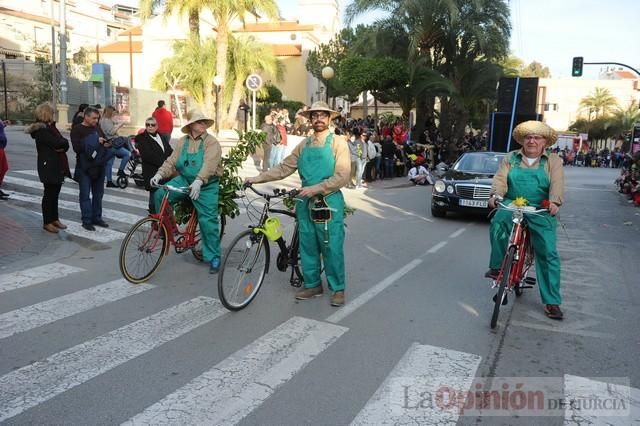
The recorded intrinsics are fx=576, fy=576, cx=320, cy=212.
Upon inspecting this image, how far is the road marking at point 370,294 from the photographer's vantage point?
539 centimetres

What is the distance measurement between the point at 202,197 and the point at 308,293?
167 cm

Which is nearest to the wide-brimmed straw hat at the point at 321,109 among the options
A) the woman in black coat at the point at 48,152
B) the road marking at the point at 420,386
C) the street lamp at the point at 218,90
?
the road marking at the point at 420,386

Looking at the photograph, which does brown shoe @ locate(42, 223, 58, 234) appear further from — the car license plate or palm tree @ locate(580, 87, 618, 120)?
palm tree @ locate(580, 87, 618, 120)

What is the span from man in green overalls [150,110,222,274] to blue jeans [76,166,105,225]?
2679 mm

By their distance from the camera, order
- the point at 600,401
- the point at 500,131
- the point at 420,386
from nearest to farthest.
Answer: the point at 600,401, the point at 420,386, the point at 500,131

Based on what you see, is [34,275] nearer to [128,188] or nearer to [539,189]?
[539,189]

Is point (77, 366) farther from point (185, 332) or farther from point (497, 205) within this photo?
point (497, 205)

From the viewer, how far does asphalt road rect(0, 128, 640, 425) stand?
360cm

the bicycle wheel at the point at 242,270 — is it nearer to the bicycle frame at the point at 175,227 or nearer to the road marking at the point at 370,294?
the road marking at the point at 370,294

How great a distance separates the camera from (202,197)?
6.45 m

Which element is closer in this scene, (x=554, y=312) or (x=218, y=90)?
(x=554, y=312)

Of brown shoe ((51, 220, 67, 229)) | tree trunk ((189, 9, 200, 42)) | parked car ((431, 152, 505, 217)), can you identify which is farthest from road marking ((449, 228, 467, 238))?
tree trunk ((189, 9, 200, 42))

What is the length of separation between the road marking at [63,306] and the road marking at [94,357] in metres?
0.67

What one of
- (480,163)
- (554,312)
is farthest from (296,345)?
(480,163)
